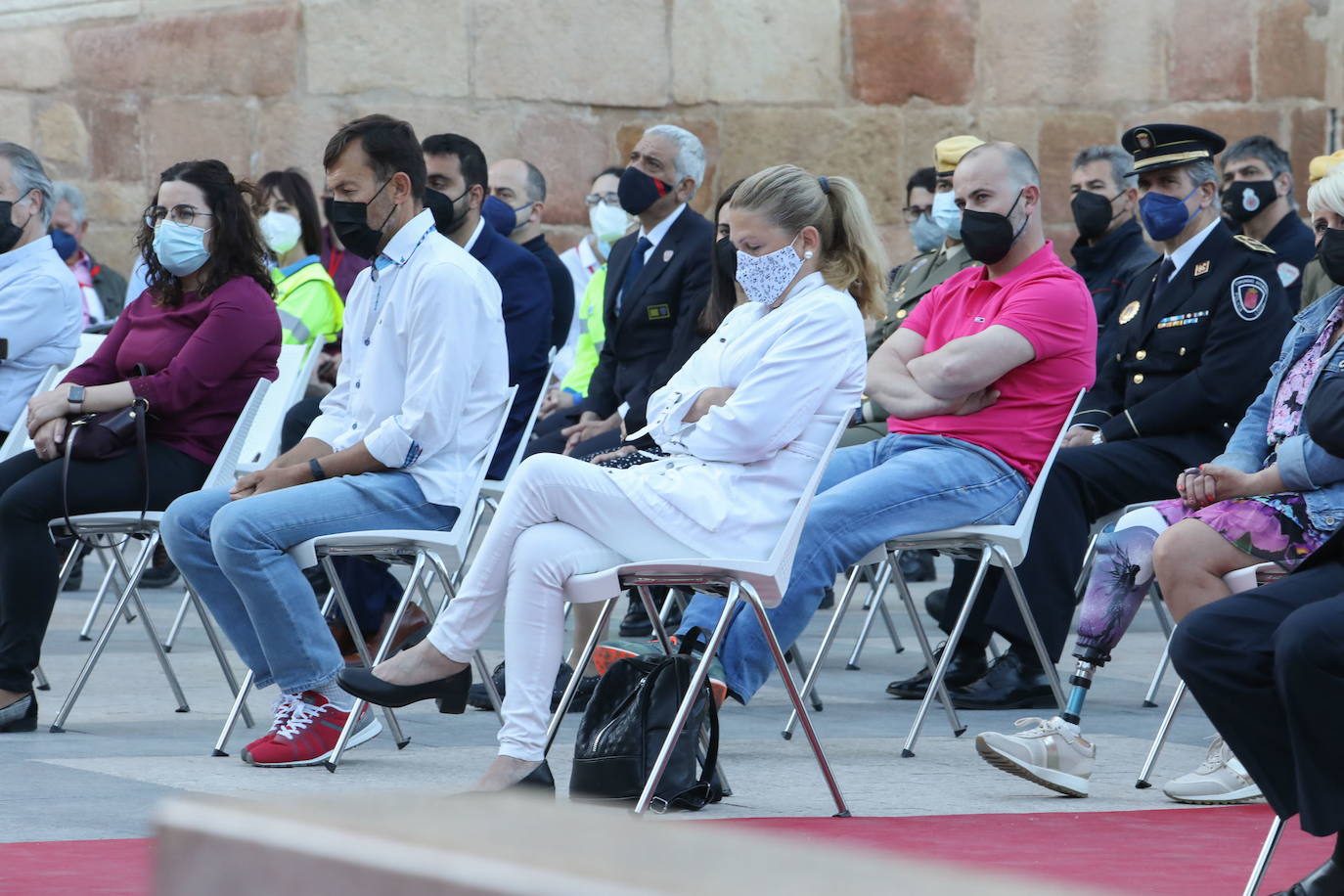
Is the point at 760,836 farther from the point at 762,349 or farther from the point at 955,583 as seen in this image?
the point at 955,583

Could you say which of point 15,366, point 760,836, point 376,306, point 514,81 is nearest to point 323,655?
point 376,306

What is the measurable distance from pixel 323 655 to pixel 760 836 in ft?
12.2

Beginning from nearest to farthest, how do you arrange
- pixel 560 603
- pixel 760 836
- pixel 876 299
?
pixel 760 836, pixel 560 603, pixel 876 299

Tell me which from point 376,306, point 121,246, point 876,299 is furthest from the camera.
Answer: point 121,246

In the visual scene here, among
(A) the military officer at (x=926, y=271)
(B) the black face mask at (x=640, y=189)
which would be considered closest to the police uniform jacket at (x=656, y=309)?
(B) the black face mask at (x=640, y=189)

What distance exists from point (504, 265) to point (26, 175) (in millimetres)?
1611

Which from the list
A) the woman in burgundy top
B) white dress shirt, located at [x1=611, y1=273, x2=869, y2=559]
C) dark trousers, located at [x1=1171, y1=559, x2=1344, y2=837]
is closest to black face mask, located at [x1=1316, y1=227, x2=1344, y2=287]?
dark trousers, located at [x1=1171, y1=559, x2=1344, y2=837]

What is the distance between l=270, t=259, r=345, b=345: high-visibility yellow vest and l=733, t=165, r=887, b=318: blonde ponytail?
157 inches

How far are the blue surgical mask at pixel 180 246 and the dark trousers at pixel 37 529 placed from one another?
0.57m

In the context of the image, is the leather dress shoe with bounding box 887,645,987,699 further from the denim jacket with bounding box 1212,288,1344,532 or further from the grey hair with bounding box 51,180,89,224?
the grey hair with bounding box 51,180,89,224

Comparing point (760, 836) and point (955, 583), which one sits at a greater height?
point (760, 836)

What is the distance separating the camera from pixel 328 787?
4418mm

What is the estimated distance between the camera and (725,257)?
19.7 feet

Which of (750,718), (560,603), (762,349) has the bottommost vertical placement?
(750,718)
